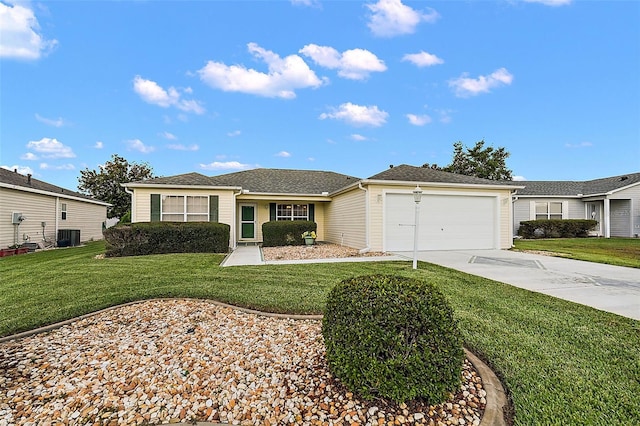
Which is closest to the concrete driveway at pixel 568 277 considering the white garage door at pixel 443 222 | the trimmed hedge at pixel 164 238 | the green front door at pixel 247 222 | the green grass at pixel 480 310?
the green grass at pixel 480 310

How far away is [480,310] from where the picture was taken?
408cm

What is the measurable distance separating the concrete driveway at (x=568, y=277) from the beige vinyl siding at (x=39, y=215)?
15753 millimetres

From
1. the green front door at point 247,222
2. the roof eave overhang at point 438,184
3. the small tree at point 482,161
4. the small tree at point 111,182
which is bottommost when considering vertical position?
the green front door at point 247,222

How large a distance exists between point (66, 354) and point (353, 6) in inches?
413

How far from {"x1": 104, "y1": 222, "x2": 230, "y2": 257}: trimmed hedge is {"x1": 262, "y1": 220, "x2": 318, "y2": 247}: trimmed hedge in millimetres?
2620

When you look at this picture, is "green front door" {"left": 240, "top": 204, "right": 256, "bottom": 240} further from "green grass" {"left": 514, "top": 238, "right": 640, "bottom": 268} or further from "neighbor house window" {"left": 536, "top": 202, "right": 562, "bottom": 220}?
"neighbor house window" {"left": 536, "top": 202, "right": 562, "bottom": 220}

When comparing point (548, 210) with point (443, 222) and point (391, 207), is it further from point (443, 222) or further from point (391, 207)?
point (391, 207)

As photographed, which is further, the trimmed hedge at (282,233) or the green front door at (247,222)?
the green front door at (247,222)

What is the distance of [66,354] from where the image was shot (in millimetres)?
2969

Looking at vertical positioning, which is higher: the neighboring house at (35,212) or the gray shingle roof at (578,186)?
the gray shingle roof at (578,186)

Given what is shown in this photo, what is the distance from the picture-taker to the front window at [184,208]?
12.2 meters

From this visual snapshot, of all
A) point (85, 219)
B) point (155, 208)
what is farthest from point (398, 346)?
point (85, 219)

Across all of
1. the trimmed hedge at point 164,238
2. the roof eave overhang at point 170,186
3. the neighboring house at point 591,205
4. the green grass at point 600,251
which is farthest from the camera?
the neighboring house at point 591,205

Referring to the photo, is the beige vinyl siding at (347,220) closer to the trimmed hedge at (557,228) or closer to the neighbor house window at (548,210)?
the trimmed hedge at (557,228)
